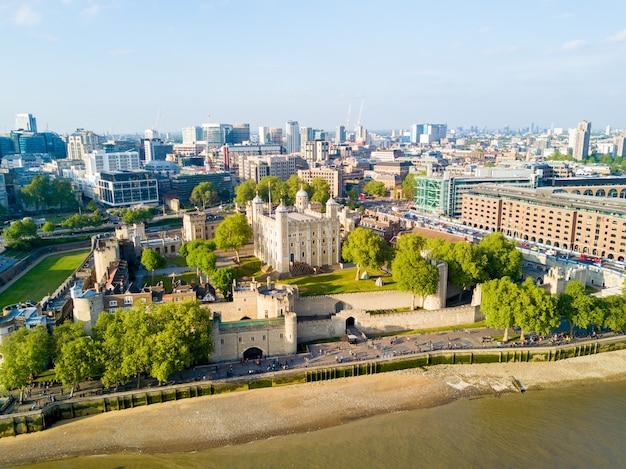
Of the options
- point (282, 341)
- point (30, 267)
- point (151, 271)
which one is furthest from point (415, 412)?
point (30, 267)

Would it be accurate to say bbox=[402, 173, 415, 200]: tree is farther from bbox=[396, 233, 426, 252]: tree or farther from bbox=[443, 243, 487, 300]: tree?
bbox=[443, 243, 487, 300]: tree

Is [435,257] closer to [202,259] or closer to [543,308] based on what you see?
[543,308]

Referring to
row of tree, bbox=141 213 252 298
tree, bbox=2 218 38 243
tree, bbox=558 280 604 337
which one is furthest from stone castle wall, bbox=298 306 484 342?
tree, bbox=2 218 38 243

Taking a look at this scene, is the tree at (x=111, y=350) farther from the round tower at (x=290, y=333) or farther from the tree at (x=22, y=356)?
the round tower at (x=290, y=333)

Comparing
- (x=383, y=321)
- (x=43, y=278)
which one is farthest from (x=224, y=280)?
(x=43, y=278)

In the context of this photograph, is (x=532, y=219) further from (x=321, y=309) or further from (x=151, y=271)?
(x=151, y=271)
